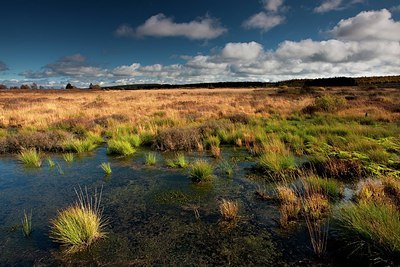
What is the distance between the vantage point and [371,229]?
13.8 feet

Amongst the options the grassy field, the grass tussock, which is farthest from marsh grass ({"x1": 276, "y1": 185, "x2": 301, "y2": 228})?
the grass tussock

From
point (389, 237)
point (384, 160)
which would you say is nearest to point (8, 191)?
point (389, 237)

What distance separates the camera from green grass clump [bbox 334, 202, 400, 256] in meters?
4.01

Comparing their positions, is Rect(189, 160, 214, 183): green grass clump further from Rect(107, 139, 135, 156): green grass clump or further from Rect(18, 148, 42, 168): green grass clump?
Rect(18, 148, 42, 168): green grass clump

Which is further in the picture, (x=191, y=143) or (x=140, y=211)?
(x=191, y=143)

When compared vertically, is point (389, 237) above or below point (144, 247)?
above

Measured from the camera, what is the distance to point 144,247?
481 cm

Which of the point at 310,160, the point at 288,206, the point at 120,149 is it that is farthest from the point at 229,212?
the point at 120,149

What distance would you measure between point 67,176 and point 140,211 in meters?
3.47

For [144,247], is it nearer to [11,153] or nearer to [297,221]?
[297,221]

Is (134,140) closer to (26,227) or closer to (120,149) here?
(120,149)

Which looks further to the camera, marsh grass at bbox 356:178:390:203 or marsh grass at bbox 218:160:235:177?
marsh grass at bbox 218:160:235:177

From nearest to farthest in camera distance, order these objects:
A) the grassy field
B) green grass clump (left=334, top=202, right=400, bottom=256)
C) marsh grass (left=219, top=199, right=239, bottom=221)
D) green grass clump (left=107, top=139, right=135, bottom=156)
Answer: green grass clump (left=334, top=202, right=400, bottom=256), the grassy field, marsh grass (left=219, top=199, right=239, bottom=221), green grass clump (left=107, top=139, right=135, bottom=156)

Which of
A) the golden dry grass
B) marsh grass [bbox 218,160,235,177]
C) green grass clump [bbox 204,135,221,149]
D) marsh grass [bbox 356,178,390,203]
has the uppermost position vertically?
the golden dry grass
